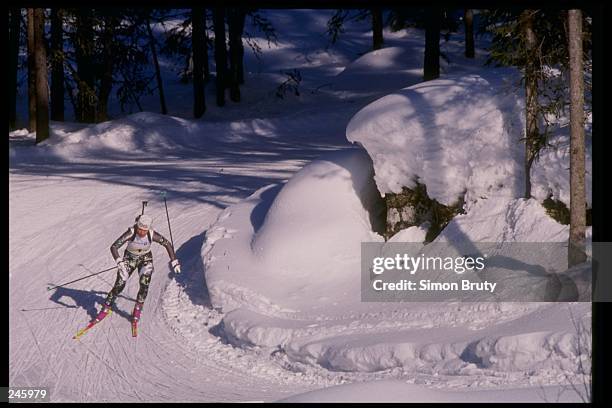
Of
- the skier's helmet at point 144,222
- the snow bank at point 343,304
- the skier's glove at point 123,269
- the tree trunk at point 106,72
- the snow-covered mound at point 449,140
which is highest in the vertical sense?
the tree trunk at point 106,72

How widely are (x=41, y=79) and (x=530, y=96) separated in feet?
17.5

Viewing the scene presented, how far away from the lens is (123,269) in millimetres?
9383

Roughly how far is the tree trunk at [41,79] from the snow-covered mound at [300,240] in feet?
7.71

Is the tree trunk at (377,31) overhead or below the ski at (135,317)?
overhead

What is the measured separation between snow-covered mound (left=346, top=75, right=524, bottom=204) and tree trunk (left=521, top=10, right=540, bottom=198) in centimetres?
23

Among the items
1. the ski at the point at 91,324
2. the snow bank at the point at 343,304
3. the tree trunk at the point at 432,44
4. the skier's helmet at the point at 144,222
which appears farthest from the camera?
the tree trunk at the point at 432,44

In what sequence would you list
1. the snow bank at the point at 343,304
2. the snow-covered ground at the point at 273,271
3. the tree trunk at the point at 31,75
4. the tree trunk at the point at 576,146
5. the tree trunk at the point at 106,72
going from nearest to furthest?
the snow-covered ground at the point at 273,271 → the snow bank at the point at 343,304 → the tree trunk at the point at 576,146 → the tree trunk at the point at 31,75 → the tree trunk at the point at 106,72

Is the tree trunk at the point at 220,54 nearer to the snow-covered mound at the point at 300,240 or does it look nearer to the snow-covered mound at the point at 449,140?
the snow-covered mound at the point at 300,240

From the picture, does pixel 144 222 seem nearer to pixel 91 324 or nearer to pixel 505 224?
pixel 91 324

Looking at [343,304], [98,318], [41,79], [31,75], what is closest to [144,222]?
[98,318]

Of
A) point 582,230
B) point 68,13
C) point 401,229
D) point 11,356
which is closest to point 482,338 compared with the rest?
point 582,230

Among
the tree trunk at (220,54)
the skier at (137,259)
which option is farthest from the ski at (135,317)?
the tree trunk at (220,54)

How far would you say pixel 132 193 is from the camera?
10.6m

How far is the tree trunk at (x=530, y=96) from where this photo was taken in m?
10.4
